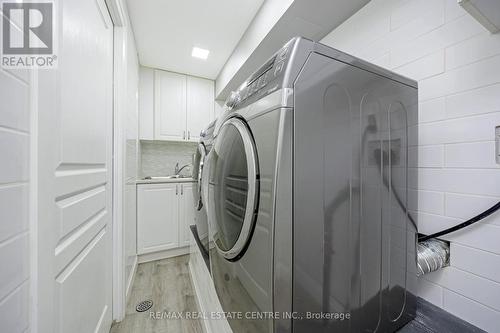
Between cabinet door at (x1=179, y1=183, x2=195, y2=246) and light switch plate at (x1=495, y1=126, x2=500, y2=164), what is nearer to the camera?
light switch plate at (x1=495, y1=126, x2=500, y2=164)

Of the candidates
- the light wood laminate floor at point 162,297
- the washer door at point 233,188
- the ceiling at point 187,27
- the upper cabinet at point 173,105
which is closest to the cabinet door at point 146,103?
the upper cabinet at point 173,105

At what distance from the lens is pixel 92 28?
0.94 metres

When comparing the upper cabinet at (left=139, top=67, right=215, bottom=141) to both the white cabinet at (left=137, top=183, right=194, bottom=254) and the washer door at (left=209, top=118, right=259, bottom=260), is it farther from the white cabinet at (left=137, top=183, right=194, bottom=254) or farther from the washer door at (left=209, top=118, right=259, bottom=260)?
the washer door at (left=209, top=118, right=259, bottom=260)

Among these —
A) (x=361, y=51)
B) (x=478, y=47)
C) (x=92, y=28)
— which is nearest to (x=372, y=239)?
(x=478, y=47)

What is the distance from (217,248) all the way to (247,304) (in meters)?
0.26

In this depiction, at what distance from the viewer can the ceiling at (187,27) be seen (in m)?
1.54

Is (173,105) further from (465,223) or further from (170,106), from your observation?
(465,223)

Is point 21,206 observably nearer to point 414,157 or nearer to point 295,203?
point 295,203

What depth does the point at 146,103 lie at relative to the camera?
8.50 feet

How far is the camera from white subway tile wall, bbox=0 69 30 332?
0.40 meters

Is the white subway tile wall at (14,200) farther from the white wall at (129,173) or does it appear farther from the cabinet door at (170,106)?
the cabinet door at (170,106)

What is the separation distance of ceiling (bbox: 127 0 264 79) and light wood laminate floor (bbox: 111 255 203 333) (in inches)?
94.7

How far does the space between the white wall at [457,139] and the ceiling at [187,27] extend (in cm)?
116

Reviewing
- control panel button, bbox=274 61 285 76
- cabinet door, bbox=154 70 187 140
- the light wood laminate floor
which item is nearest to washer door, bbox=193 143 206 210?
the light wood laminate floor
